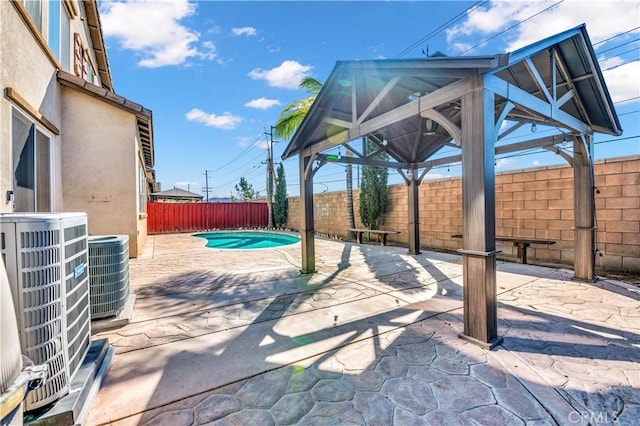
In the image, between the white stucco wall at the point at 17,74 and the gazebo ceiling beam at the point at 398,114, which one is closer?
the gazebo ceiling beam at the point at 398,114

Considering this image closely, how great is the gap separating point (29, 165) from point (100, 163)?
8.91 feet

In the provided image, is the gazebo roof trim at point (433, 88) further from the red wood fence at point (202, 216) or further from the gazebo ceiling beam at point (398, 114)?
the red wood fence at point (202, 216)

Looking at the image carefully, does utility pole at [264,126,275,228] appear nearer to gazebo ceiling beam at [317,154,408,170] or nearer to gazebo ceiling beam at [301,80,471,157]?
gazebo ceiling beam at [317,154,408,170]

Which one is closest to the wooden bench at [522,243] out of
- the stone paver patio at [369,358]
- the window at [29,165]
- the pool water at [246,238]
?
the stone paver patio at [369,358]

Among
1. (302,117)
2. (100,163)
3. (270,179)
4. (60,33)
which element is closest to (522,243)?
(302,117)

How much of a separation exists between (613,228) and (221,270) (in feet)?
28.2

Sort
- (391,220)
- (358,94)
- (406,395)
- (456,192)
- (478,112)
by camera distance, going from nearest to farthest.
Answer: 1. (406,395)
2. (478,112)
3. (358,94)
4. (456,192)
5. (391,220)

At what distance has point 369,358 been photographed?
2.79 metres

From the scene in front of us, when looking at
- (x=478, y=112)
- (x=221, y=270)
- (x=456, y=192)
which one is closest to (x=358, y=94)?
(x=478, y=112)

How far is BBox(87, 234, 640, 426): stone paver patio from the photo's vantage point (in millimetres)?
2076

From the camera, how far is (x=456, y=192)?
8938 mm

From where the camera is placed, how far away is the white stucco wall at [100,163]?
21.6ft

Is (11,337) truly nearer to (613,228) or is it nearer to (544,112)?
(544,112)

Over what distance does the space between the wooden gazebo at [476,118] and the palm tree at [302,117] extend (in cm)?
469
